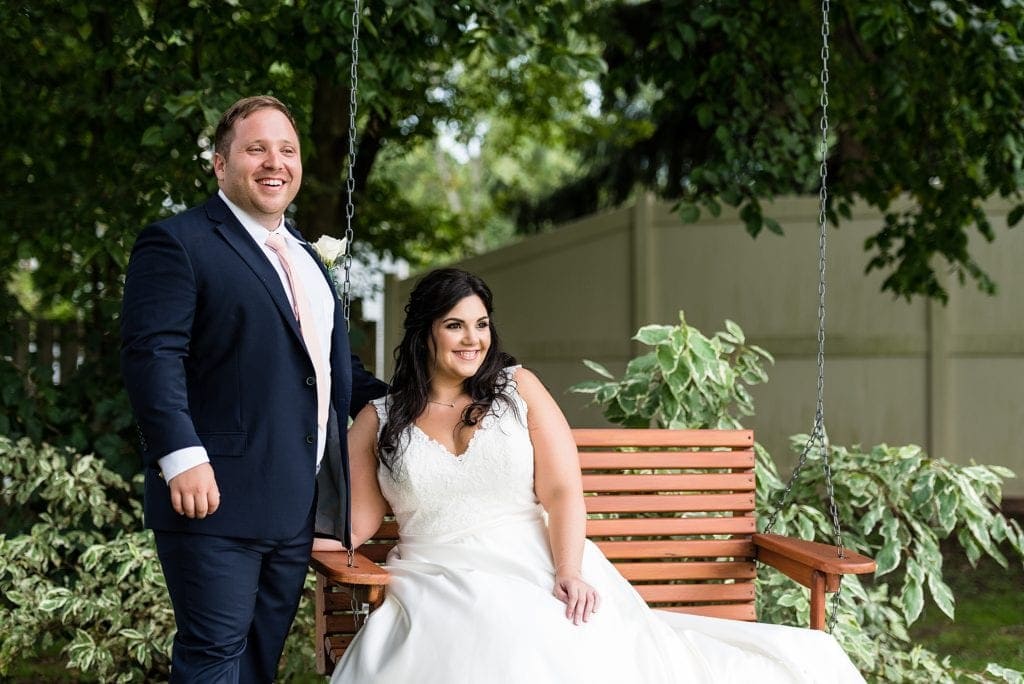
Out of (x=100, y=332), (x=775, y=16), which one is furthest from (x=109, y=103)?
(x=775, y=16)

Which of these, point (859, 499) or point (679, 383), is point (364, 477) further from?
point (859, 499)

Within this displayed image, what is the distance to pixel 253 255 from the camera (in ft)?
8.66

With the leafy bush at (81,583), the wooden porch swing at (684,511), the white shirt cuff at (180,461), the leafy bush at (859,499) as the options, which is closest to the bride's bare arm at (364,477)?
the wooden porch swing at (684,511)

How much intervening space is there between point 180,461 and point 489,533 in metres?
0.89

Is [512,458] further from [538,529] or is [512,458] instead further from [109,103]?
[109,103]

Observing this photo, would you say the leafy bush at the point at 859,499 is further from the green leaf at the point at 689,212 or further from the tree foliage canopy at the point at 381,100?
the tree foliage canopy at the point at 381,100

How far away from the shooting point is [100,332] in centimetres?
546

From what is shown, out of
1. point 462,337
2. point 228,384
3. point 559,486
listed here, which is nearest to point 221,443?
point 228,384

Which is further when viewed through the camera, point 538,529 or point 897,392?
point 897,392

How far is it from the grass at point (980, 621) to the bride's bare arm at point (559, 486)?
268 cm

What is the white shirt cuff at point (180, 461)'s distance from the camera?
247 centimetres

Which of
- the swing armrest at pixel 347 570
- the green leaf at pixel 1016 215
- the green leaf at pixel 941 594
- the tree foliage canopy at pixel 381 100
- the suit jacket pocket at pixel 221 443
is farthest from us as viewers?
the green leaf at pixel 1016 215

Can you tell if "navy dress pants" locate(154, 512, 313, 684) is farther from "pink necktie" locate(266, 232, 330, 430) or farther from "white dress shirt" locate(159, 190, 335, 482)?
"pink necktie" locate(266, 232, 330, 430)

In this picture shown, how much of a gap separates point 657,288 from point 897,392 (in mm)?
1912
